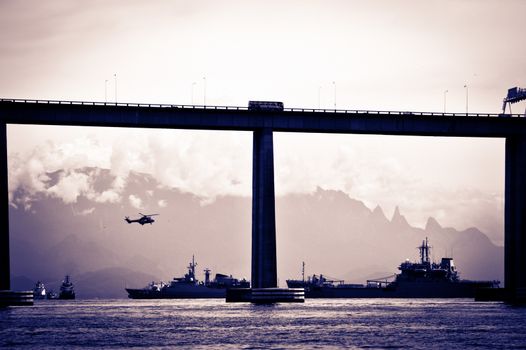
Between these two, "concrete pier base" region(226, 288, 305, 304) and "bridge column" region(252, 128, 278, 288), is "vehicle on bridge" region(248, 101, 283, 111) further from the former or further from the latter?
"concrete pier base" region(226, 288, 305, 304)

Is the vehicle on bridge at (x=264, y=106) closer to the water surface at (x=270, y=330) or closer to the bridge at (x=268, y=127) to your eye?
the bridge at (x=268, y=127)

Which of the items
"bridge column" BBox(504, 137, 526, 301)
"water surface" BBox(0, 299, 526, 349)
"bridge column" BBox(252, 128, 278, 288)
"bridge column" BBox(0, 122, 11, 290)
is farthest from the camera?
"bridge column" BBox(504, 137, 526, 301)

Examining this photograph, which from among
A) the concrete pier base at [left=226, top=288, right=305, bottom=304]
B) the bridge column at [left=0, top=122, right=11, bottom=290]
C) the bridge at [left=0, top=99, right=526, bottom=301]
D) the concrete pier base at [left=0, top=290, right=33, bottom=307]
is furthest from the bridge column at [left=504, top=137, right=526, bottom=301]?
the bridge column at [left=0, top=122, right=11, bottom=290]

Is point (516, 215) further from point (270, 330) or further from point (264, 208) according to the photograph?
point (270, 330)

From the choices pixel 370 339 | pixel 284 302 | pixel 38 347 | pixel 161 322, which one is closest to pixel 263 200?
pixel 284 302

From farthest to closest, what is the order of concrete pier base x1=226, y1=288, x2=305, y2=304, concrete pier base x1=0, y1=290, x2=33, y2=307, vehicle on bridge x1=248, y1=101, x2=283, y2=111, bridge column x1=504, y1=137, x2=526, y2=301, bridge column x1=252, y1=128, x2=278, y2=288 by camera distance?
bridge column x1=504, y1=137, x2=526, y2=301
concrete pier base x1=226, y1=288, x2=305, y2=304
vehicle on bridge x1=248, y1=101, x2=283, y2=111
bridge column x1=252, y1=128, x2=278, y2=288
concrete pier base x1=0, y1=290, x2=33, y2=307

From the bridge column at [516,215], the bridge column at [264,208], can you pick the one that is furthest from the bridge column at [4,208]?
the bridge column at [516,215]

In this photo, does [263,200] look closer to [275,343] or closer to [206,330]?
[206,330]

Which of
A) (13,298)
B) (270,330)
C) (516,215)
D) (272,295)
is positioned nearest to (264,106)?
(272,295)
